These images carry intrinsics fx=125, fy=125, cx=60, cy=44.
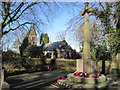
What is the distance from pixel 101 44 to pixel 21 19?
29.6ft

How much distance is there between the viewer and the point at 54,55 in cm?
4169

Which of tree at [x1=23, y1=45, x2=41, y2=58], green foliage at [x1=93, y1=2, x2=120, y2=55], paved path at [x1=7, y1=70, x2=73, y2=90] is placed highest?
green foliage at [x1=93, y1=2, x2=120, y2=55]

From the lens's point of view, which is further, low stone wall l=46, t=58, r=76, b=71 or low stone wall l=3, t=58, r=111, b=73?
low stone wall l=46, t=58, r=76, b=71

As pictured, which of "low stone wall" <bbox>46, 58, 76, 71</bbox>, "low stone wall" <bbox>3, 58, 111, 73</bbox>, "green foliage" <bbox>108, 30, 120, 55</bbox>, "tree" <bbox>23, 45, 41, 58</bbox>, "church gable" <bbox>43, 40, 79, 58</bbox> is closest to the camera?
"green foliage" <bbox>108, 30, 120, 55</bbox>

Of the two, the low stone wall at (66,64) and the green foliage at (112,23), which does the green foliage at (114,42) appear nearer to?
the green foliage at (112,23)

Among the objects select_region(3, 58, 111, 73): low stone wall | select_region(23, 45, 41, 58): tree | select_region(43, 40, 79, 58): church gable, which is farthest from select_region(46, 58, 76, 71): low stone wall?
select_region(43, 40, 79, 58): church gable

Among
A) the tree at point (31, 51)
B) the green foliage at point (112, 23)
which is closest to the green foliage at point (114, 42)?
the green foliage at point (112, 23)

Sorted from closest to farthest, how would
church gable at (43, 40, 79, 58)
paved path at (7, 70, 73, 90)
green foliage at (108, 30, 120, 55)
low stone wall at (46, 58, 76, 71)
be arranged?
paved path at (7, 70, 73, 90)
green foliage at (108, 30, 120, 55)
low stone wall at (46, 58, 76, 71)
church gable at (43, 40, 79, 58)

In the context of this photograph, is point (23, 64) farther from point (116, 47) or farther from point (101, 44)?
point (116, 47)

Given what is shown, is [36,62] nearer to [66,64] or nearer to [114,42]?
[66,64]

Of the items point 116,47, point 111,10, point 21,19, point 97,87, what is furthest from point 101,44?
point 21,19

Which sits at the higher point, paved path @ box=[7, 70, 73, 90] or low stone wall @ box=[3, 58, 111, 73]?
low stone wall @ box=[3, 58, 111, 73]

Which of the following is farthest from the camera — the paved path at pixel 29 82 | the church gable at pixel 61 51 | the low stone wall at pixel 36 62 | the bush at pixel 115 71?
the church gable at pixel 61 51

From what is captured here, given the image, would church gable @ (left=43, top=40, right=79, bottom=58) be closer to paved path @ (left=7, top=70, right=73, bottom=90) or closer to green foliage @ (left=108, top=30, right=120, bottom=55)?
green foliage @ (left=108, top=30, right=120, bottom=55)
